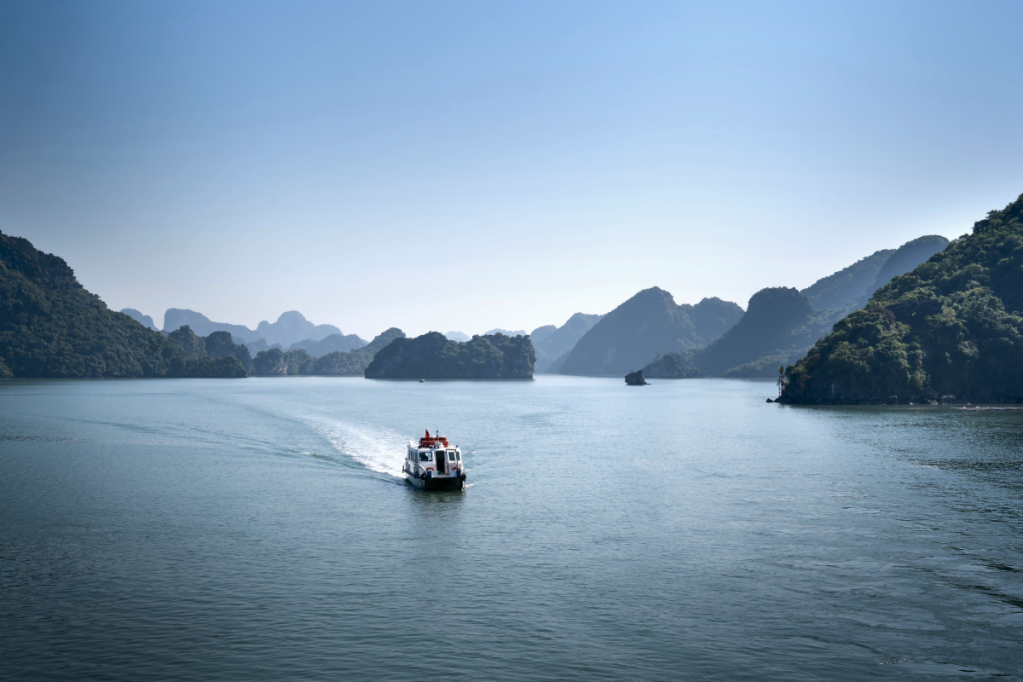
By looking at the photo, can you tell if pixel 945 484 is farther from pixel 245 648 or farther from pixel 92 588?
pixel 92 588

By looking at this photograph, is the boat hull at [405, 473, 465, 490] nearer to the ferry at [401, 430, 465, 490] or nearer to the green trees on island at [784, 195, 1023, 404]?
the ferry at [401, 430, 465, 490]

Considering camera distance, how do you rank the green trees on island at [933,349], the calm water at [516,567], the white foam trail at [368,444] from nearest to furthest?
1. the calm water at [516,567]
2. the white foam trail at [368,444]
3. the green trees on island at [933,349]

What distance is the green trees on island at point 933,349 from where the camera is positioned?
156125 mm

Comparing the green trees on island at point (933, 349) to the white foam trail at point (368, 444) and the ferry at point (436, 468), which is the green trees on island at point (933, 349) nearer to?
the white foam trail at point (368, 444)

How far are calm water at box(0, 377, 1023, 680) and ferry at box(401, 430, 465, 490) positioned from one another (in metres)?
1.73

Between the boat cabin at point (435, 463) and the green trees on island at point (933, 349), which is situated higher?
the green trees on island at point (933, 349)

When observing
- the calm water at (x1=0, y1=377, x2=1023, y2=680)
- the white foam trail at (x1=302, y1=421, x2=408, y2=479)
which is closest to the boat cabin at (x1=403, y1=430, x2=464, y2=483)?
the calm water at (x1=0, y1=377, x2=1023, y2=680)

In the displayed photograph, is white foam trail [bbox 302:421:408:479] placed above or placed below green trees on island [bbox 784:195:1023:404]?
below

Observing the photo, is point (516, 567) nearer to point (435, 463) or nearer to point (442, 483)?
point (442, 483)

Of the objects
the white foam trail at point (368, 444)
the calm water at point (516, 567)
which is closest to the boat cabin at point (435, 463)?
the calm water at point (516, 567)

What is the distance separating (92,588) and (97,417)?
10482 centimetres

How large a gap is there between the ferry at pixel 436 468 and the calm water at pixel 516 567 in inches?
68.1

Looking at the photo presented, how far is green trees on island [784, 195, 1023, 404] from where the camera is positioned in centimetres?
15612

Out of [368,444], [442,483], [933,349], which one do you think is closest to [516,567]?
[442,483]
